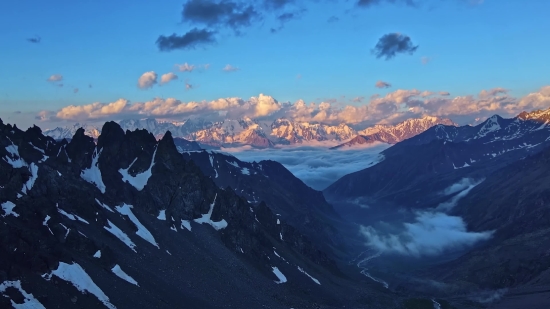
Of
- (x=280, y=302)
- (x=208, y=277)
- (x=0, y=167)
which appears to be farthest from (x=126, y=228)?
(x=280, y=302)

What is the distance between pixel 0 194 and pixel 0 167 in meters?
14.4

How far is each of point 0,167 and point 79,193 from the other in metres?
28.2

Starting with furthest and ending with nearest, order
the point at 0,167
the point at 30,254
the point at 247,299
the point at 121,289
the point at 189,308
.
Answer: the point at 247,299 < the point at 0,167 < the point at 189,308 < the point at 121,289 < the point at 30,254

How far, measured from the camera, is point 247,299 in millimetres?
182250

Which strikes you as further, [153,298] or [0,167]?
[0,167]

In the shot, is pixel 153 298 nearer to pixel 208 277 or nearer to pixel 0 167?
pixel 208 277

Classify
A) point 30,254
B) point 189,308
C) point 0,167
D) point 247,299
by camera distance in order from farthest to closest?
1. point 247,299
2. point 0,167
3. point 189,308
4. point 30,254

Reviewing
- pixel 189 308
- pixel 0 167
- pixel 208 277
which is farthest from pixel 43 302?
pixel 208 277

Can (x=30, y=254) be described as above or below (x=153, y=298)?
above

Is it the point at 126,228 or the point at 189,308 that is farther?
the point at 126,228

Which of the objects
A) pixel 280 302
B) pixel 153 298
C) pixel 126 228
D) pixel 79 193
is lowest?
pixel 280 302

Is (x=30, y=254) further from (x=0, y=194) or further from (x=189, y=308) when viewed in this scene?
(x=189, y=308)

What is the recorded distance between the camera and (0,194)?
6004 inches

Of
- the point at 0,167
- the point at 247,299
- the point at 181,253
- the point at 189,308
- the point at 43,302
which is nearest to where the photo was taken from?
the point at 43,302
